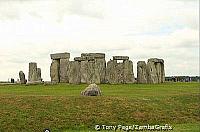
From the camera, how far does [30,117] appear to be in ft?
77.1

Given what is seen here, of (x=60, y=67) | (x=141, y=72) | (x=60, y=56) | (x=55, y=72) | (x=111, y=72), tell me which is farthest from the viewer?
(x=55, y=72)

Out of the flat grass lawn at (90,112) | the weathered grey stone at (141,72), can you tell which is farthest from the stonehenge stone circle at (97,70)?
the flat grass lawn at (90,112)

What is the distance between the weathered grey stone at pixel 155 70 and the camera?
48781 millimetres

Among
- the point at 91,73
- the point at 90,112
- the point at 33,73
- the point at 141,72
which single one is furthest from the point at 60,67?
the point at 90,112

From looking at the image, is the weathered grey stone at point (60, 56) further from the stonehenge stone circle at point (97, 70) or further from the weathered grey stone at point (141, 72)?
the weathered grey stone at point (141, 72)

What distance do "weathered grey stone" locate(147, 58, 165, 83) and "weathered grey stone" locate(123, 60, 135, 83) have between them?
176cm

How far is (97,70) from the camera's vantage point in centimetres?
4700

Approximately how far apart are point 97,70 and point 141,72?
477 centimetres

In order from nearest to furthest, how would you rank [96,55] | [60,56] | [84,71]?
[84,71] → [96,55] → [60,56]

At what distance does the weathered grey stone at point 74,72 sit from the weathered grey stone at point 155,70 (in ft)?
23.7

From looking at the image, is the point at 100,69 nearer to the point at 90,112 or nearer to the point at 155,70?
the point at 155,70

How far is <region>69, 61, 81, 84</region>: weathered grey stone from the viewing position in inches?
1855

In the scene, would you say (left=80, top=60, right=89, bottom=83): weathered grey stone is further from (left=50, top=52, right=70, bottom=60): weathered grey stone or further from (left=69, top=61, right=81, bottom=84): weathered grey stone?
(left=50, top=52, right=70, bottom=60): weathered grey stone

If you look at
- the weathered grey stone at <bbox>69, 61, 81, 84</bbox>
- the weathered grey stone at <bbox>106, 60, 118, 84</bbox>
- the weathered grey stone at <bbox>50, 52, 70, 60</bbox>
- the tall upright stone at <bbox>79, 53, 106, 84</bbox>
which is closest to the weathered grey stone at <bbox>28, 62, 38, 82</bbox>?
the weathered grey stone at <bbox>50, 52, 70, 60</bbox>
